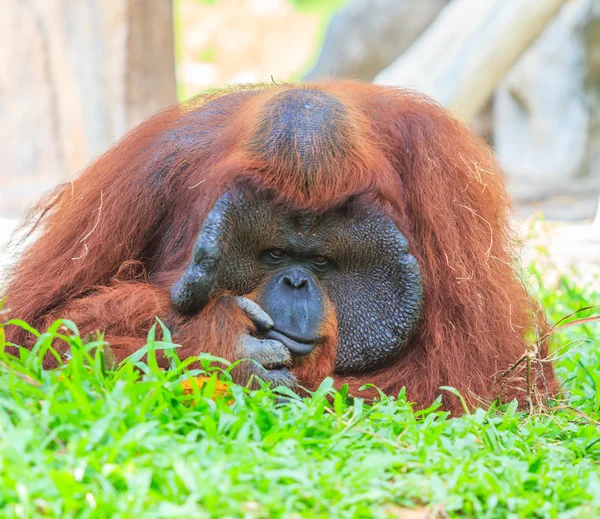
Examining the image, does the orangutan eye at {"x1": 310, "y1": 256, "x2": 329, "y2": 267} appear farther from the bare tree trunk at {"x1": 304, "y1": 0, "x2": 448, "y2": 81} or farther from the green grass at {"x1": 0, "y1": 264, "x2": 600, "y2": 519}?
the bare tree trunk at {"x1": 304, "y1": 0, "x2": 448, "y2": 81}

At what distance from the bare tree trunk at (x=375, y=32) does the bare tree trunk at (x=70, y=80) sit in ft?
10.6

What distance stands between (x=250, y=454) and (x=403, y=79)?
3874 mm

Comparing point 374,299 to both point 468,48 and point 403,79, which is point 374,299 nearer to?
point 403,79

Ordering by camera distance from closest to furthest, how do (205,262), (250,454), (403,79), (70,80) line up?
1. (250,454)
2. (205,262)
3. (403,79)
4. (70,80)

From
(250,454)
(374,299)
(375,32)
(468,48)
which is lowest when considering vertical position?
(250,454)

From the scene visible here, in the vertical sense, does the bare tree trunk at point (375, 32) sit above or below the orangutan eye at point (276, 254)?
above

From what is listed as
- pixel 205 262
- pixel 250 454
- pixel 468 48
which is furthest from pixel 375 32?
pixel 250 454

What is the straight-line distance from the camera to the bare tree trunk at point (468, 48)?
17.9ft

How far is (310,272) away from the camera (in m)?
2.67

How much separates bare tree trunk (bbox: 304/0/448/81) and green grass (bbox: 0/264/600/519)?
8.31m

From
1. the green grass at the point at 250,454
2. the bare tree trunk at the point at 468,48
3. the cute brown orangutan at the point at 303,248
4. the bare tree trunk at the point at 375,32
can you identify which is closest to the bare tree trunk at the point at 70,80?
the bare tree trunk at the point at 468,48

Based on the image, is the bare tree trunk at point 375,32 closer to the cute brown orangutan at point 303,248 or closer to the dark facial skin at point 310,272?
the cute brown orangutan at point 303,248

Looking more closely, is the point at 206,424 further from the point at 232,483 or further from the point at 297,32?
the point at 297,32

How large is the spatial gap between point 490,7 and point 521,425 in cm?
367
